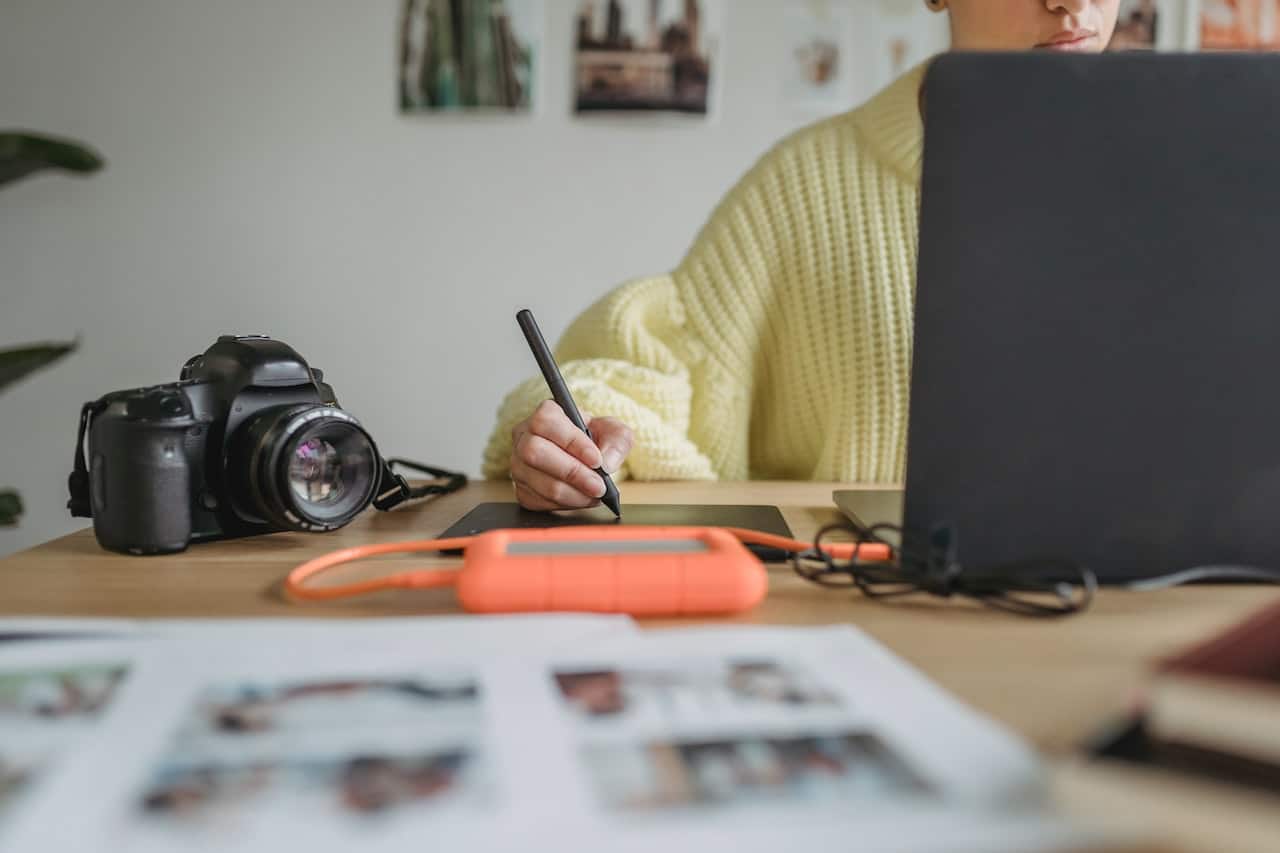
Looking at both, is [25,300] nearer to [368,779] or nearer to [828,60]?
[828,60]

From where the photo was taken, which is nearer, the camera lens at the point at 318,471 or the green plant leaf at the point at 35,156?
the camera lens at the point at 318,471

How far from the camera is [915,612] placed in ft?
1.45

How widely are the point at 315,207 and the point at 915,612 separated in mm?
1793

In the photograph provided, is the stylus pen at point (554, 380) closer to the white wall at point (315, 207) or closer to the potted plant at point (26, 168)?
the potted plant at point (26, 168)

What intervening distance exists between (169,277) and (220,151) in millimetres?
274

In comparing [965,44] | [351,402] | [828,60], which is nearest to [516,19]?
[828,60]

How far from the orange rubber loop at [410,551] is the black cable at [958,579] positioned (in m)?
0.02

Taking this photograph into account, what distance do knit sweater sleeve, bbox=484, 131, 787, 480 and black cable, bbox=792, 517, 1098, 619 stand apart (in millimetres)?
502

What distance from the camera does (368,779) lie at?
261 millimetres

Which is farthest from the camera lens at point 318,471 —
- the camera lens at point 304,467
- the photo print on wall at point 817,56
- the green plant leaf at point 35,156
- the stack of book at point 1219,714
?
the photo print on wall at point 817,56

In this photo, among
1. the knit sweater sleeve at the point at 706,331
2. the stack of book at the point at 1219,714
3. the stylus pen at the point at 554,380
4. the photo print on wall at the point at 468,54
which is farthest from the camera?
the photo print on wall at the point at 468,54

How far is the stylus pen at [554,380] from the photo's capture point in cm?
67

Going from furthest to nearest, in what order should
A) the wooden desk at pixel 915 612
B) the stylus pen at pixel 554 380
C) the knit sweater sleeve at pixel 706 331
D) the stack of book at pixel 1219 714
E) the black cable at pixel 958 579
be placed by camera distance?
→ the knit sweater sleeve at pixel 706 331 < the stylus pen at pixel 554 380 < the black cable at pixel 958 579 < the wooden desk at pixel 915 612 < the stack of book at pixel 1219 714

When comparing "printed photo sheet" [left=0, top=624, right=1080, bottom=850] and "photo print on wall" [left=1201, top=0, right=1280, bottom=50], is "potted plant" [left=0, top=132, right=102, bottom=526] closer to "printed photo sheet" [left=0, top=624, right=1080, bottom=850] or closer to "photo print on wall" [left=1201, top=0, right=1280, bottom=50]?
"printed photo sheet" [left=0, top=624, right=1080, bottom=850]
